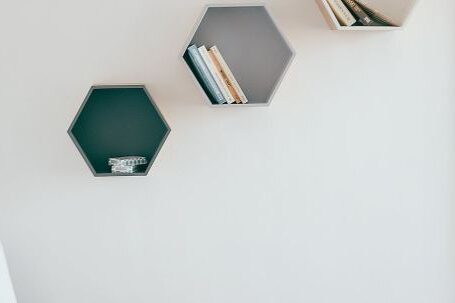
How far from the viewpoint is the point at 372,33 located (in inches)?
101

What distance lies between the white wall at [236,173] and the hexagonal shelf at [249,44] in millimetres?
48

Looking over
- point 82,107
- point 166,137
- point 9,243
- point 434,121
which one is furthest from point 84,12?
point 434,121

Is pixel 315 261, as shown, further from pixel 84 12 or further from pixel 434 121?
pixel 84 12

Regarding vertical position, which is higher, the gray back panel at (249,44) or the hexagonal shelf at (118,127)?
the gray back panel at (249,44)

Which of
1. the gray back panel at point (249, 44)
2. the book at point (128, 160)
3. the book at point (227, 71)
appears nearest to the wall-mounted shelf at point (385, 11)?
the gray back panel at point (249, 44)

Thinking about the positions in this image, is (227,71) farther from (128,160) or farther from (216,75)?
(128,160)

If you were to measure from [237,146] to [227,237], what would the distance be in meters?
0.34

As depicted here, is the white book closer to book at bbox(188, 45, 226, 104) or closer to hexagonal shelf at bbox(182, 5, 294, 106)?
book at bbox(188, 45, 226, 104)

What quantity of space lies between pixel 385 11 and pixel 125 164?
1.05m

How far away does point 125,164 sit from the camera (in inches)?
97.7

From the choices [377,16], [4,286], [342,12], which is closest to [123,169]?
[4,286]

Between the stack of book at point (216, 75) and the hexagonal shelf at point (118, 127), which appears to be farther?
the hexagonal shelf at point (118, 127)

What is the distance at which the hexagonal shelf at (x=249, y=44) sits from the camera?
8.39 ft

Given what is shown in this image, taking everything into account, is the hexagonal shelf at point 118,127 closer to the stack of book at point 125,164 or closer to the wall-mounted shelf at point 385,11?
the stack of book at point 125,164
